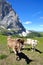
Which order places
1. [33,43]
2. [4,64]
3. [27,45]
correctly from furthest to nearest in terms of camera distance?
1. [27,45]
2. [33,43]
3. [4,64]

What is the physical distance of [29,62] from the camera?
1764 centimetres

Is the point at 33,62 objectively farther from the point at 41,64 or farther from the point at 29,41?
the point at 29,41

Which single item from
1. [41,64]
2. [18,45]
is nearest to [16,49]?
[18,45]

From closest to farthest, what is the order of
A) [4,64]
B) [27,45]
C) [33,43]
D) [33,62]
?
[4,64], [33,62], [33,43], [27,45]

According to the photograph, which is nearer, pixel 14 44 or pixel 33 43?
pixel 14 44

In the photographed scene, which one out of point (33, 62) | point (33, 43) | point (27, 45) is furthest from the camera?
point (27, 45)

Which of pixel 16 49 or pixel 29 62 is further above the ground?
pixel 16 49

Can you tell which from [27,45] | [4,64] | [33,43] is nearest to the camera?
[4,64]

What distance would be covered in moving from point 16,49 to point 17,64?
6.12 ft

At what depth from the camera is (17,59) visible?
1862 cm

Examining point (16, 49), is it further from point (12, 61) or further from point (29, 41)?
point (29, 41)

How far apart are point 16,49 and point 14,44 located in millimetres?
641

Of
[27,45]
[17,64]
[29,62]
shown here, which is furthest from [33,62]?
[27,45]

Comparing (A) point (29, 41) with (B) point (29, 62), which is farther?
(A) point (29, 41)
